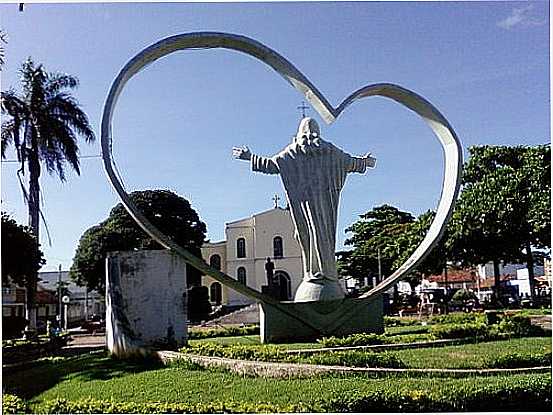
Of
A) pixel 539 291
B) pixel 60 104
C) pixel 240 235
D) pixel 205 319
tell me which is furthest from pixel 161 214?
pixel 539 291

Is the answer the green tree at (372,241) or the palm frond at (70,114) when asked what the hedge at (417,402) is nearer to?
the palm frond at (70,114)

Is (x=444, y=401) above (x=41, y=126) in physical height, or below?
below

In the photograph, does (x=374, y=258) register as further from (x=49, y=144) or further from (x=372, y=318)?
(x=372, y=318)

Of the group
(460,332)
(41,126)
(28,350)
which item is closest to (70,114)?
(41,126)

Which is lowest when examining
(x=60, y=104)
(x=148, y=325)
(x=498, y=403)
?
(x=498, y=403)

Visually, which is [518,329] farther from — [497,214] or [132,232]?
[132,232]

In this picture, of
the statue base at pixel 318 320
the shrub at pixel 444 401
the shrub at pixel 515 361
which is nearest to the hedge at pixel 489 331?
the statue base at pixel 318 320

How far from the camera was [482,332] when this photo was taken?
12.2 metres

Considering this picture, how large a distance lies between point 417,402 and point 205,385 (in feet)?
8.58

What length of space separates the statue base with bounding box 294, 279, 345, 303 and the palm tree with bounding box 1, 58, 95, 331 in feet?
31.6

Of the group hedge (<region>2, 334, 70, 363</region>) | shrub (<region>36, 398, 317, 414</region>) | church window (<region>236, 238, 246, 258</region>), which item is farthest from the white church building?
shrub (<region>36, 398, 317, 414</region>)

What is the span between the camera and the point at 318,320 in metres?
12.4

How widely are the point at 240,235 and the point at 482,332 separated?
108ft

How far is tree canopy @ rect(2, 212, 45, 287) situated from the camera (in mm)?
16453
